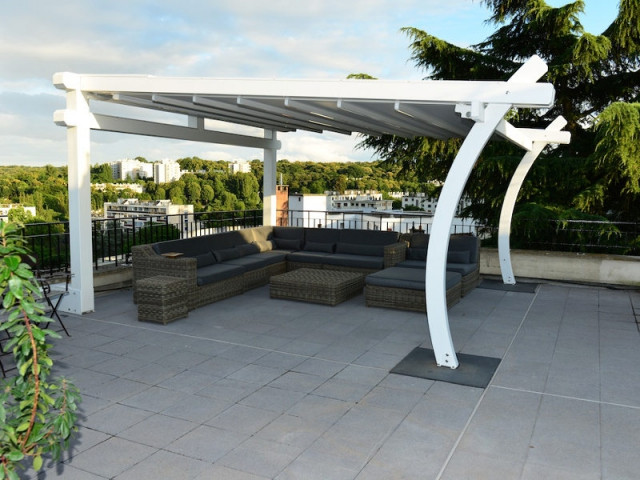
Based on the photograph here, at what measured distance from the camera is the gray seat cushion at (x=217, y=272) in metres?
7.23

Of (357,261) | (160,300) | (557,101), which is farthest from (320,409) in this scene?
(557,101)

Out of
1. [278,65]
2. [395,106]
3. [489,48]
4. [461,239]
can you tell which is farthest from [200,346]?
[278,65]

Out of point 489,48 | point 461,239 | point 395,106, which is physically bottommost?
point 461,239

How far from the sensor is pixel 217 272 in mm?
7500

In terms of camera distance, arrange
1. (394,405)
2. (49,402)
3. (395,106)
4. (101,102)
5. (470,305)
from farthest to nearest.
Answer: (470,305), (101,102), (395,106), (394,405), (49,402)

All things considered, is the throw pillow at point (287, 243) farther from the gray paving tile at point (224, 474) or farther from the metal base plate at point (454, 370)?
the gray paving tile at point (224, 474)

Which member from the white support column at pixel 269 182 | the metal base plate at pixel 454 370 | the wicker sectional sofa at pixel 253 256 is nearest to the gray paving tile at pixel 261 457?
the metal base plate at pixel 454 370

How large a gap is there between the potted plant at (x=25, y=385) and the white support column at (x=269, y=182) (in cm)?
826

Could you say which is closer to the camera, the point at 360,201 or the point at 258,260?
the point at 258,260

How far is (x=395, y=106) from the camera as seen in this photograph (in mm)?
5355

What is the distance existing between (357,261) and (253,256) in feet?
6.02

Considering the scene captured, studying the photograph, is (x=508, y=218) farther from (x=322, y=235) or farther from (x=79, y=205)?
(x=79, y=205)

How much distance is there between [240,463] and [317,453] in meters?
0.49

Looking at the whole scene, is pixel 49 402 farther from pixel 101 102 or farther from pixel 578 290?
pixel 578 290
